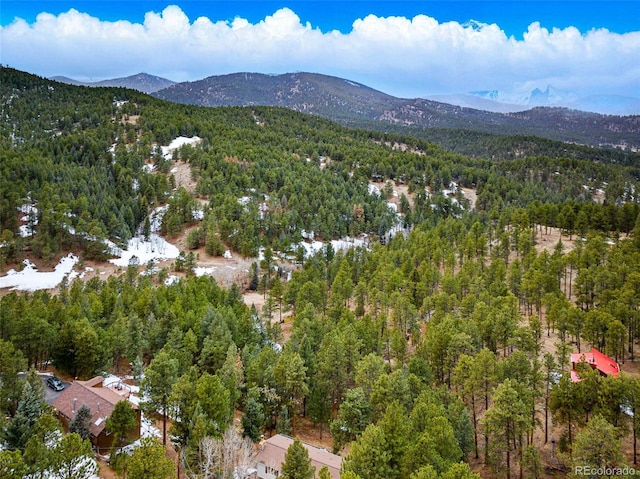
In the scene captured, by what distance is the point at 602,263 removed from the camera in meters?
70.8

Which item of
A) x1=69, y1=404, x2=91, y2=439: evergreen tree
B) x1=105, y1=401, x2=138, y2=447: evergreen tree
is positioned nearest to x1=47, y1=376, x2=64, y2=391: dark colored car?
x1=69, y1=404, x2=91, y2=439: evergreen tree

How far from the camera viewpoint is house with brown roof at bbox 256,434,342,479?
30.0m

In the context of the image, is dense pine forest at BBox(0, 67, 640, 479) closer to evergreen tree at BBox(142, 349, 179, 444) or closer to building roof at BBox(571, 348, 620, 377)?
evergreen tree at BBox(142, 349, 179, 444)

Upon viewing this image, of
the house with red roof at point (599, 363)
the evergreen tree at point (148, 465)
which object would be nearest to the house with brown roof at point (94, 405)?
the evergreen tree at point (148, 465)

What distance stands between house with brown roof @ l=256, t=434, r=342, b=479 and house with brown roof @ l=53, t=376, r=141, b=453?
1052cm

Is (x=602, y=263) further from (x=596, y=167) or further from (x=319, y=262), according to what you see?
(x=596, y=167)

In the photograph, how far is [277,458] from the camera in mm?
30625

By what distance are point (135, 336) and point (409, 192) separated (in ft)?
410

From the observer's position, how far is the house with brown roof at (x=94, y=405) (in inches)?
1265

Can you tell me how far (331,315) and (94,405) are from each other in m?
32.4

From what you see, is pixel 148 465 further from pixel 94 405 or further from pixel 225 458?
pixel 94 405

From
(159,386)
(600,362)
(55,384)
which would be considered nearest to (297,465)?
(159,386)

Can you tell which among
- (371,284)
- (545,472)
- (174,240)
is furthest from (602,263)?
(174,240)

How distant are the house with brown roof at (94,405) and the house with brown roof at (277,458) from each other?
10518 millimetres
